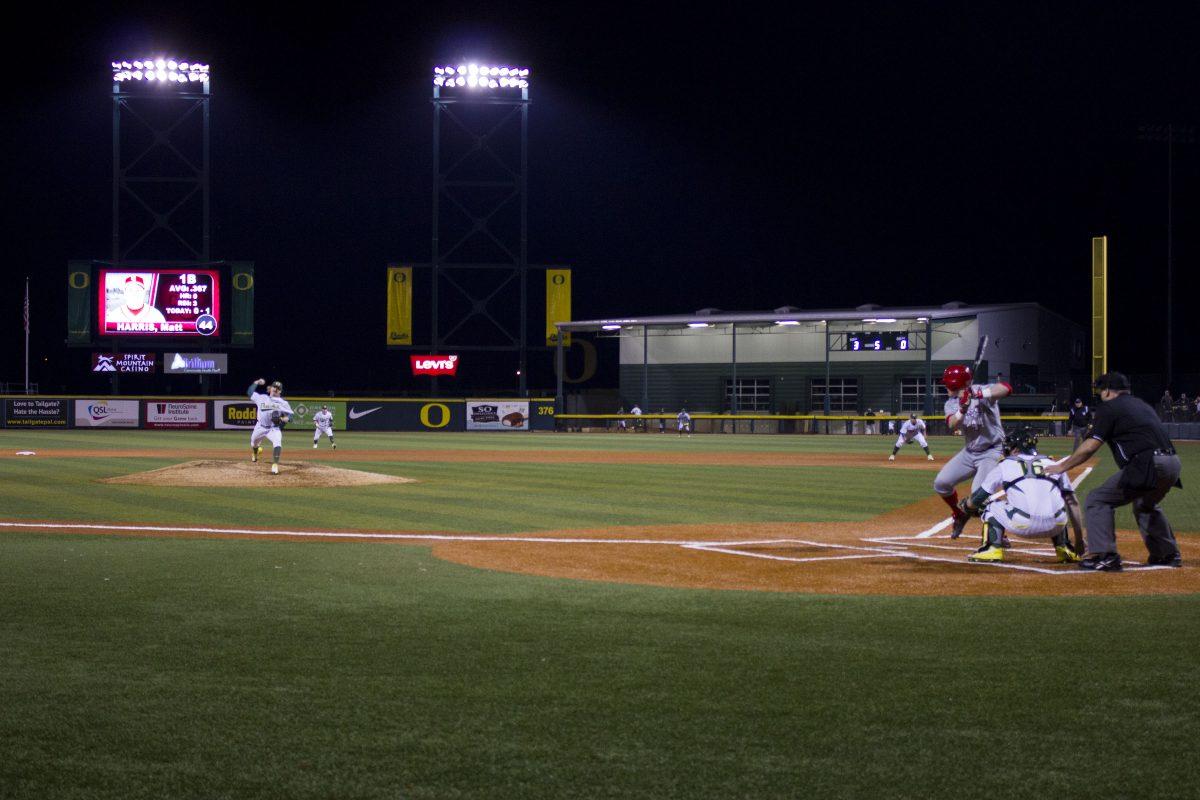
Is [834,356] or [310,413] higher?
[834,356]

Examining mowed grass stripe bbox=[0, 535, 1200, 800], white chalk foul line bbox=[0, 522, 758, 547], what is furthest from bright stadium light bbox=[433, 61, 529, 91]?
mowed grass stripe bbox=[0, 535, 1200, 800]

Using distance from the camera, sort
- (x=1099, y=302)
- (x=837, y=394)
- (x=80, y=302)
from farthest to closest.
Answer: (x=837, y=394) < (x=80, y=302) < (x=1099, y=302)

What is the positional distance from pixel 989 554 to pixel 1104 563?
94 centimetres

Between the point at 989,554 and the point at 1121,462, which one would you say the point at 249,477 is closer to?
the point at 989,554

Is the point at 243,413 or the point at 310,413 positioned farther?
the point at 310,413

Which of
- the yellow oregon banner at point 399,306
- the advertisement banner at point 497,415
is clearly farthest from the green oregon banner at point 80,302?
the advertisement banner at point 497,415

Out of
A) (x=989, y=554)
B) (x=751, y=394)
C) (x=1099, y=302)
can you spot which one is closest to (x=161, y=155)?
(x=751, y=394)

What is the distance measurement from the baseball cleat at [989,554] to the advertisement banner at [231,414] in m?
46.0

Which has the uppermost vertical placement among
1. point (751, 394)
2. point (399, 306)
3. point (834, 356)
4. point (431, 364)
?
point (399, 306)

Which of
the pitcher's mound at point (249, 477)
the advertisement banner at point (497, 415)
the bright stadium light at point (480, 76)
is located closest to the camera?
the pitcher's mound at point (249, 477)

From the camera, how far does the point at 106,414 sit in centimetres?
5312

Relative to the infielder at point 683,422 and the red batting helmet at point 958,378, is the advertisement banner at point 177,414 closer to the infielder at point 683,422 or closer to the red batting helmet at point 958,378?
the infielder at point 683,422

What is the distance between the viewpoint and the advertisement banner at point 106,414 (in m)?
52.8

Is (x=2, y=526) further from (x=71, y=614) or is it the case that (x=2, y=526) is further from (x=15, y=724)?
(x=15, y=724)
